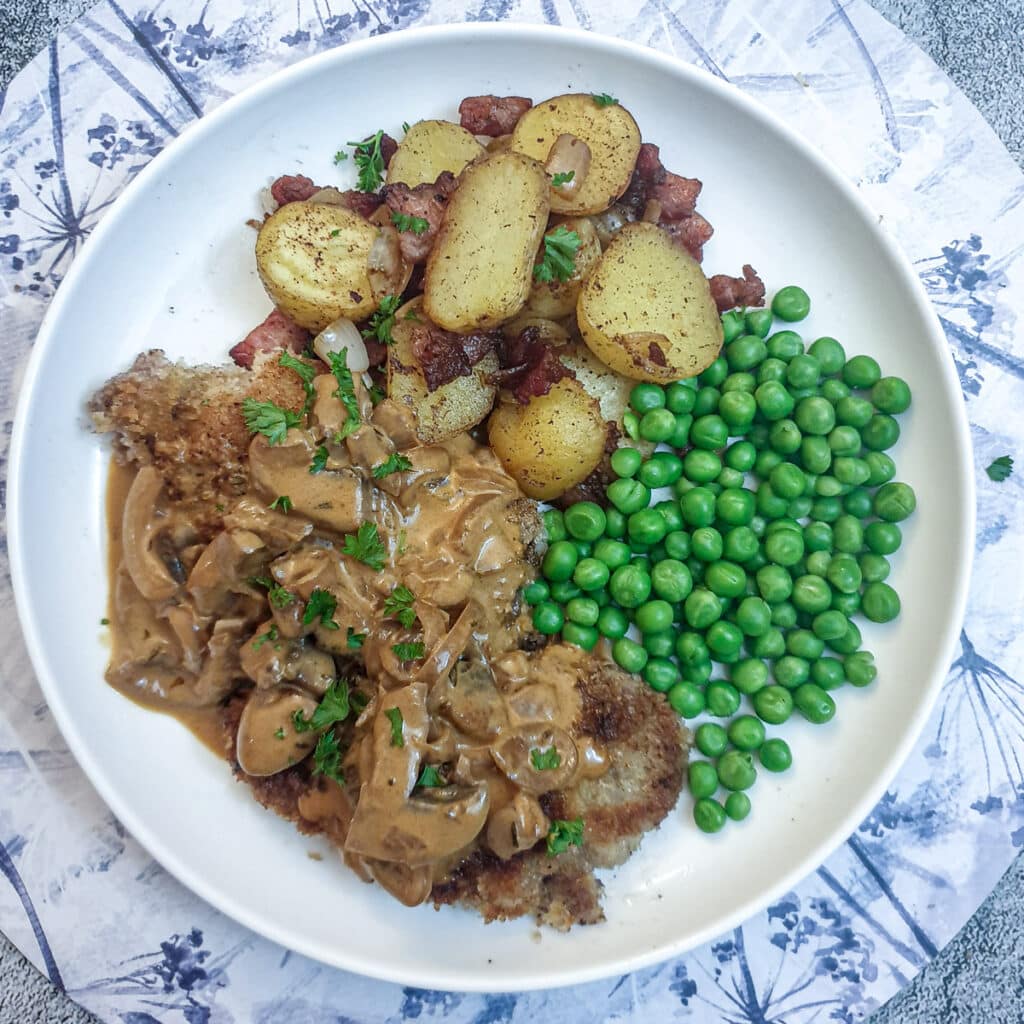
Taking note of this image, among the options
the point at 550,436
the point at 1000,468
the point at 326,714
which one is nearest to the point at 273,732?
the point at 326,714

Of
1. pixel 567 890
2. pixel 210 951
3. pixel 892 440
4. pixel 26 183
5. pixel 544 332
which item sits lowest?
pixel 567 890

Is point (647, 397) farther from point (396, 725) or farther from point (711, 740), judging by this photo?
point (396, 725)

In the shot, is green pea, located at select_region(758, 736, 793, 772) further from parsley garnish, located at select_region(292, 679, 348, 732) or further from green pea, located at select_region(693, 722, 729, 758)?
parsley garnish, located at select_region(292, 679, 348, 732)

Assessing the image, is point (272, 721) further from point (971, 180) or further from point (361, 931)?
point (971, 180)

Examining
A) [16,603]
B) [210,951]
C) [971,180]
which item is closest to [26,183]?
[16,603]

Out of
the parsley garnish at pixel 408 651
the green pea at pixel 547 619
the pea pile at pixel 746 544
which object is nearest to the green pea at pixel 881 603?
the pea pile at pixel 746 544

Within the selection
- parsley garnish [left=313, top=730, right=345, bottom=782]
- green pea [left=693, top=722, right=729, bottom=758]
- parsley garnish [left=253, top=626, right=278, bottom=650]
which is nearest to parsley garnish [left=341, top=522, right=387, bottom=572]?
parsley garnish [left=253, top=626, right=278, bottom=650]
